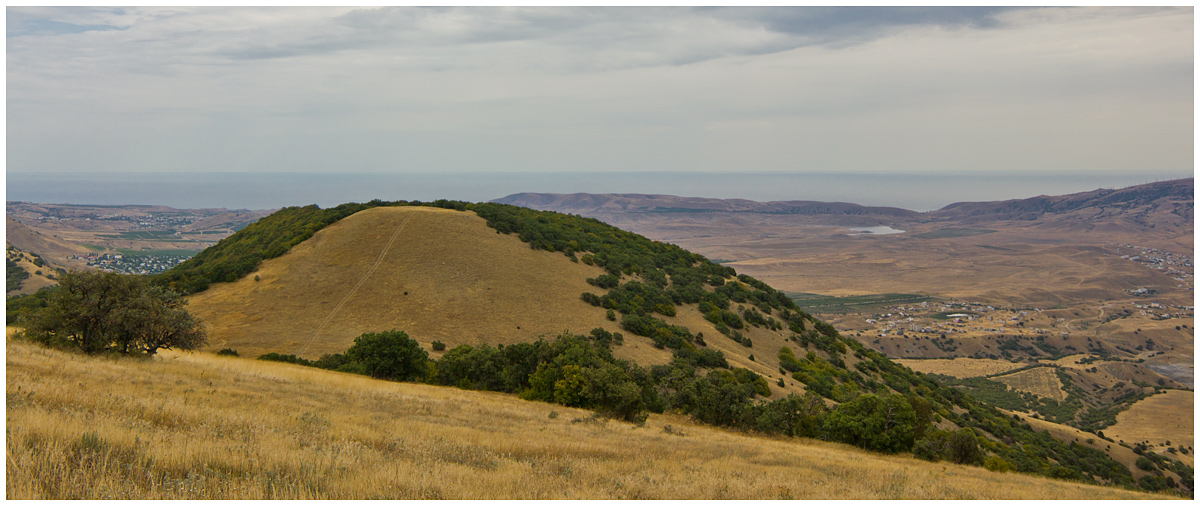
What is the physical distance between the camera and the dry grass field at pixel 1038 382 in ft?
205

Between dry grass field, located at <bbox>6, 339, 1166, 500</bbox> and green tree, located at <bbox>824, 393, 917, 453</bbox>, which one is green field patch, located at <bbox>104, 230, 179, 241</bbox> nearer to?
dry grass field, located at <bbox>6, 339, 1166, 500</bbox>

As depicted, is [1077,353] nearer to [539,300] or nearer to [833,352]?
[833,352]

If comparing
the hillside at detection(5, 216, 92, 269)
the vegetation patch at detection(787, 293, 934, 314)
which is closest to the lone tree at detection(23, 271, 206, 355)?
the hillside at detection(5, 216, 92, 269)

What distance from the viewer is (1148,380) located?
229 feet

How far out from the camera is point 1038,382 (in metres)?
65.6

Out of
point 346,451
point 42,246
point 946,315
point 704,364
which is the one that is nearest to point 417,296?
point 704,364

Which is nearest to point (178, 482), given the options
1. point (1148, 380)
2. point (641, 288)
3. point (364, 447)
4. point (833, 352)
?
point (364, 447)

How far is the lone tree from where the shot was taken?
19.3 m

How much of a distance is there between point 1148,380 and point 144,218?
256 meters

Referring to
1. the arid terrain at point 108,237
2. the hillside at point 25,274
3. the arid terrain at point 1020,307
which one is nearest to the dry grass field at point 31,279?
the hillside at point 25,274

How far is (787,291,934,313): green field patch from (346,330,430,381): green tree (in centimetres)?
9758

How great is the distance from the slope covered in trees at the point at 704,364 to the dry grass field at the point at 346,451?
3.10 meters

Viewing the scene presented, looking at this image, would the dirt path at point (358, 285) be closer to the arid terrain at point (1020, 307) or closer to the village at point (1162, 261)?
the arid terrain at point (1020, 307)

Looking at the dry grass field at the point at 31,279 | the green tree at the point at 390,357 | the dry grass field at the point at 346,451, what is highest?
the dry grass field at the point at 346,451
